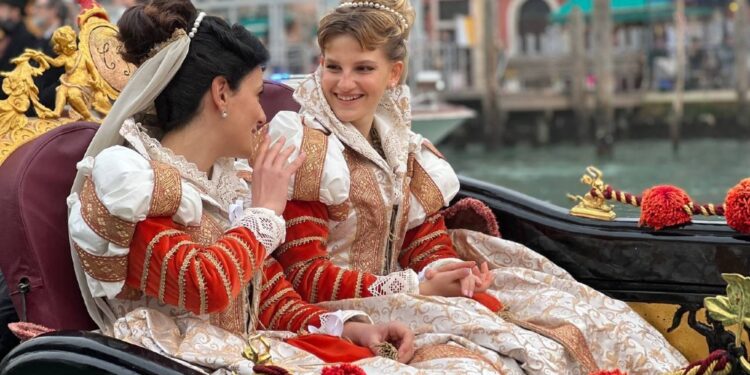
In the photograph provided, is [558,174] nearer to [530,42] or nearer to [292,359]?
[530,42]

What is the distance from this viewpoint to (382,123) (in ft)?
8.71

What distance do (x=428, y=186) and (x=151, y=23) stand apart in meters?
0.76

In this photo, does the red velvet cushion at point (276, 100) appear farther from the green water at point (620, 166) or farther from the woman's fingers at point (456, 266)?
the green water at point (620, 166)

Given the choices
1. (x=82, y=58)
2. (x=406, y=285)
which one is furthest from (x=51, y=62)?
(x=406, y=285)

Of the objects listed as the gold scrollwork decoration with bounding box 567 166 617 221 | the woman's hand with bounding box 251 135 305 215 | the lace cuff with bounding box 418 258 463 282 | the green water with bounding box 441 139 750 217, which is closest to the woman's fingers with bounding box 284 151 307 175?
the woman's hand with bounding box 251 135 305 215

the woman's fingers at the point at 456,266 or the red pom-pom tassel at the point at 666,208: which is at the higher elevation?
the red pom-pom tassel at the point at 666,208

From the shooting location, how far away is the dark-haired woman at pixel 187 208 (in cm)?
203

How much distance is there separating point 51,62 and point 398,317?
0.92 meters

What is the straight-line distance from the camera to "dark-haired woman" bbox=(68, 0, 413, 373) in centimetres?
203

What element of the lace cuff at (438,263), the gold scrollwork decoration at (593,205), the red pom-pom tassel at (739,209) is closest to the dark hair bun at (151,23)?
the lace cuff at (438,263)

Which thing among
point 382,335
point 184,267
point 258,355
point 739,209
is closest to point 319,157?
point 382,335

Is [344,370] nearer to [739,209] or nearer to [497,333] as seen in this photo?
[497,333]

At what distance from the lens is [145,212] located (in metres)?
2.02

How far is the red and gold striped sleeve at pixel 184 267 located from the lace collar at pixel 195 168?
125 millimetres
